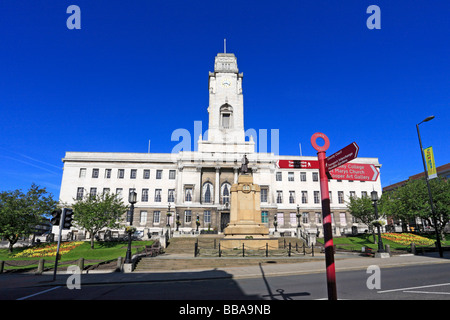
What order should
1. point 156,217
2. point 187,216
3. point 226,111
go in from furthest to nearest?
point 226,111, point 156,217, point 187,216

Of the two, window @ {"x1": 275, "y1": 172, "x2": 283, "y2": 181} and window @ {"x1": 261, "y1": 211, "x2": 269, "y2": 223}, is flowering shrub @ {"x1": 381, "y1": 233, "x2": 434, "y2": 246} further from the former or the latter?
window @ {"x1": 275, "y1": 172, "x2": 283, "y2": 181}

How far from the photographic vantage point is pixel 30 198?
38.0 meters

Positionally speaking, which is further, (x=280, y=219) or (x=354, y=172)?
(x=280, y=219)

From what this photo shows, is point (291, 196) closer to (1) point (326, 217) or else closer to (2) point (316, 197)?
(2) point (316, 197)

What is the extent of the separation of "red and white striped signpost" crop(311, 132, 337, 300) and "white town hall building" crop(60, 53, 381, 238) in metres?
46.4

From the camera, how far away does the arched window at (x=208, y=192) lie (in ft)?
175

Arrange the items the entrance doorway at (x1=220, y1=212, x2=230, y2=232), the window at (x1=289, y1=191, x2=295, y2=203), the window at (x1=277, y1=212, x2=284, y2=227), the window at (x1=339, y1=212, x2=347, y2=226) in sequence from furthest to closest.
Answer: the window at (x1=289, y1=191, x2=295, y2=203), the window at (x1=339, y1=212, x2=347, y2=226), the window at (x1=277, y1=212, x2=284, y2=227), the entrance doorway at (x1=220, y1=212, x2=230, y2=232)

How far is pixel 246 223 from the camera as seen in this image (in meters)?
25.8

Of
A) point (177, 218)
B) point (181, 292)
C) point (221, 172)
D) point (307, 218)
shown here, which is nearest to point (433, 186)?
point (307, 218)

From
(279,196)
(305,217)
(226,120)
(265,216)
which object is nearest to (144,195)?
(265,216)

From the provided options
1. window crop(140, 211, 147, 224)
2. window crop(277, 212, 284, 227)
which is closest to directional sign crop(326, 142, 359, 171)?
window crop(277, 212, 284, 227)

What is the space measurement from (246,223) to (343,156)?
72.8 feet

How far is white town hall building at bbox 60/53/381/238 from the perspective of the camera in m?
52.3
